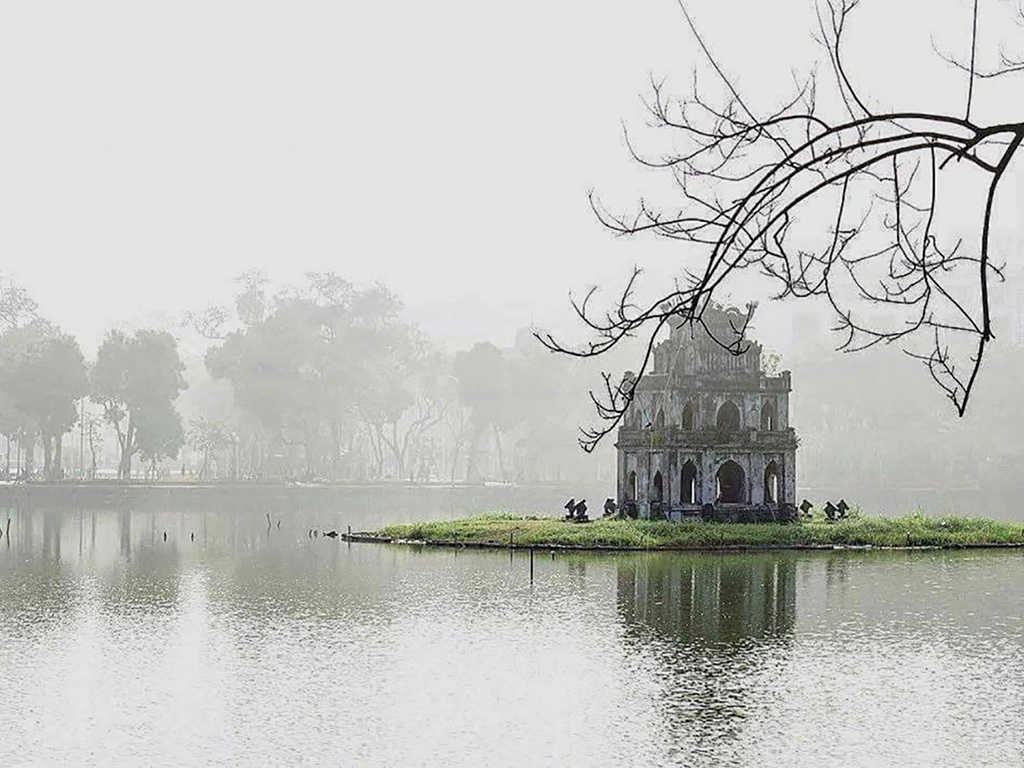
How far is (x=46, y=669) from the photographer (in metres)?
31.5

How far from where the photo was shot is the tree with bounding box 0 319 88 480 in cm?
11488

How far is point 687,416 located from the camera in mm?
67875

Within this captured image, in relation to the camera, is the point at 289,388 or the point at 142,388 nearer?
the point at 142,388

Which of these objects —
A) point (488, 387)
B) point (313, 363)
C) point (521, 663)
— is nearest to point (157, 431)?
point (313, 363)

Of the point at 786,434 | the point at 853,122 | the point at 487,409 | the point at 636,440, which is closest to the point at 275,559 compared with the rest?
the point at 636,440

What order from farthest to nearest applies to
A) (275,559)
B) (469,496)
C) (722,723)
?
(469,496) → (275,559) → (722,723)

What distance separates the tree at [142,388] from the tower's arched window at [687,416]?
64.8m

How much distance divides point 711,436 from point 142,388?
6803 cm

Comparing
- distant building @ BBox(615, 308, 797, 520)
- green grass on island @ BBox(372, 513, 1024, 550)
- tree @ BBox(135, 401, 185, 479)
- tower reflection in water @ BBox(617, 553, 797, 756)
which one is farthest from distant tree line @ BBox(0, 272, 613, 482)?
tower reflection in water @ BBox(617, 553, 797, 756)

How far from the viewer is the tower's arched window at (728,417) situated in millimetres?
67312

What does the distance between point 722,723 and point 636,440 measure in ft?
138

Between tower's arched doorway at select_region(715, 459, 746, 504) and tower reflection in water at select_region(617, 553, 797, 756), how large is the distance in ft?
33.5

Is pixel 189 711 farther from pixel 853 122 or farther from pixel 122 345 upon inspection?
pixel 122 345

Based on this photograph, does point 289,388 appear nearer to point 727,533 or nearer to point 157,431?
point 157,431
